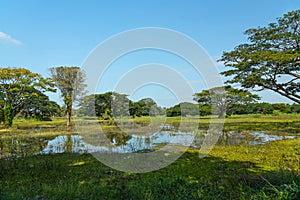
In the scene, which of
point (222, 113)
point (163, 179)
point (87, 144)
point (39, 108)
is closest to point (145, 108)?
point (222, 113)

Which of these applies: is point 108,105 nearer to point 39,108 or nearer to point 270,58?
point 39,108

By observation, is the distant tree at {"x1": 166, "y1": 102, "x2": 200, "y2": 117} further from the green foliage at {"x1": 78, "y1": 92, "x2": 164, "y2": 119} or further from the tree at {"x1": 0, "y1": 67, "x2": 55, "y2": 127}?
the tree at {"x1": 0, "y1": 67, "x2": 55, "y2": 127}

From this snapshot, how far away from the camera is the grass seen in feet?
11.8

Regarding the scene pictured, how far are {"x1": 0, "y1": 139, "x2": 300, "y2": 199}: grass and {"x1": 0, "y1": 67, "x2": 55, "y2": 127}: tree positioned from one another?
17123 millimetres

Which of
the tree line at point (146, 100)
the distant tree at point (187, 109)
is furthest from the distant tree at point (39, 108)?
the distant tree at point (187, 109)

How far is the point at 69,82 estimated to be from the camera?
20.5m

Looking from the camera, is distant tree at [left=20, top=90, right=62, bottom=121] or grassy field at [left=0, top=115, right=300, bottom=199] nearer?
grassy field at [left=0, top=115, right=300, bottom=199]

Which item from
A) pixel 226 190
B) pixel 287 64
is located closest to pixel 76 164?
pixel 226 190

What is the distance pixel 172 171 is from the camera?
5258mm

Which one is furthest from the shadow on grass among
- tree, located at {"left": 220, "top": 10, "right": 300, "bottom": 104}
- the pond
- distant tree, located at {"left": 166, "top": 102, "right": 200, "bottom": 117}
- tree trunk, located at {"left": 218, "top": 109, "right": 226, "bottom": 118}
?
tree trunk, located at {"left": 218, "top": 109, "right": 226, "bottom": 118}

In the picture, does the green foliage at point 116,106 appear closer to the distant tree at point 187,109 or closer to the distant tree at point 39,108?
the distant tree at point 39,108

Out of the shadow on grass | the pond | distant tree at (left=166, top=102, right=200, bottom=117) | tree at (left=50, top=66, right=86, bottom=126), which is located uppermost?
tree at (left=50, top=66, right=86, bottom=126)

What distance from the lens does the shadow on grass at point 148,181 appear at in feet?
11.7

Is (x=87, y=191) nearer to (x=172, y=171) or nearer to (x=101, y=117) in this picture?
(x=172, y=171)
